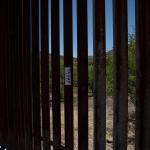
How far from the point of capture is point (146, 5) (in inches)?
101

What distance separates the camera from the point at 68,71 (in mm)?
3643
